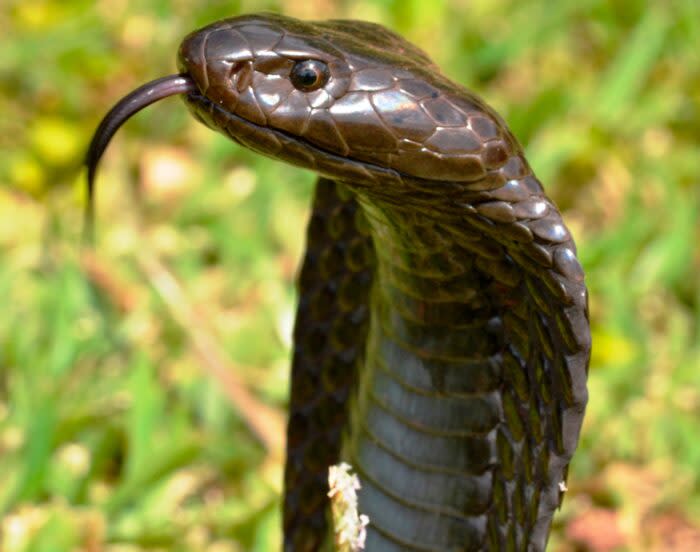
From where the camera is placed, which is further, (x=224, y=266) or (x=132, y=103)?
(x=224, y=266)

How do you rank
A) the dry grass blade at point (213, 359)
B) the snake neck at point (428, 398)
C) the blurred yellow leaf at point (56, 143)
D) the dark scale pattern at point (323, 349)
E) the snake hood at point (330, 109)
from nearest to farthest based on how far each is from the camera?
the snake hood at point (330, 109) < the snake neck at point (428, 398) < the dark scale pattern at point (323, 349) < the dry grass blade at point (213, 359) < the blurred yellow leaf at point (56, 143)

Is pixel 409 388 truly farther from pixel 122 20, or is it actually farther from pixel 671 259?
pixel 122 20

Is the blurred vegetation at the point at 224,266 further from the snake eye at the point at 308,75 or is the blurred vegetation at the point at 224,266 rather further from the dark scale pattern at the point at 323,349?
the snake eye at the point at 308,75

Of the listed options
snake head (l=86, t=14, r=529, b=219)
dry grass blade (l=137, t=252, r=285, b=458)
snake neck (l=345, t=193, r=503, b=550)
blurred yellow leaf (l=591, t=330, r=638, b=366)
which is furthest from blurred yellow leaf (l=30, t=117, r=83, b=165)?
snake head (l=86, t=14, r=529, b=219)

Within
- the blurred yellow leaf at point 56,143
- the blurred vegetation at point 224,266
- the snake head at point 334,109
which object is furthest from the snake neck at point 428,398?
the blurred yellow leaf at point 56,143

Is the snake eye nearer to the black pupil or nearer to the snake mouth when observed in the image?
the black pupil

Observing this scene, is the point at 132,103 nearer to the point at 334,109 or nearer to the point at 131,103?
the point at 131,103

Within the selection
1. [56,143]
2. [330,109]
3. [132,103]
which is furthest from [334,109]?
[56,143]
